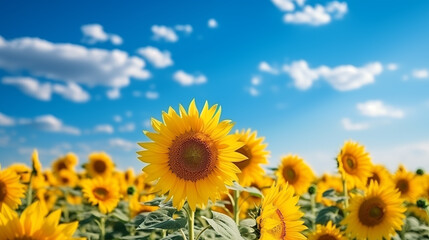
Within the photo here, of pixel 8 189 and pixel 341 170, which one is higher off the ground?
pixel 341 170

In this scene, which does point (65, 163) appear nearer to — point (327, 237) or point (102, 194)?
point (102, 194)

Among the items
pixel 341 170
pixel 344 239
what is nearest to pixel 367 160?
pixel 341 170

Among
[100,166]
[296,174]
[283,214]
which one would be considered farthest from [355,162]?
[100,166]

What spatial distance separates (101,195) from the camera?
275 inches

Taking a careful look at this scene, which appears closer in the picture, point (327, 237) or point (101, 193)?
point (327, 237)

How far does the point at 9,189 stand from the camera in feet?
18.3

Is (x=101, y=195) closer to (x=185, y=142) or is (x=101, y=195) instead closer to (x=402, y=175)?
(x=185, y=142)

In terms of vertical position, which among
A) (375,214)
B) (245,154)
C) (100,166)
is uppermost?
(100,166)

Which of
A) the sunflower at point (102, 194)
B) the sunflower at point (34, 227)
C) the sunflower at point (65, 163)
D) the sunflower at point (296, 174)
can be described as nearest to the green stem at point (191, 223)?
the sunflower at point (34, 227)

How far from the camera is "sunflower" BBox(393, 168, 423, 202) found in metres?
8.32

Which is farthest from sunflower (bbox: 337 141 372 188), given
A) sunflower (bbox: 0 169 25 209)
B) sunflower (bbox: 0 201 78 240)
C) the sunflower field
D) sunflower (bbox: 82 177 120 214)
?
sunflower (bbox: 0 201 78 240)

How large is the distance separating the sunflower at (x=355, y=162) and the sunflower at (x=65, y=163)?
8.15 meters

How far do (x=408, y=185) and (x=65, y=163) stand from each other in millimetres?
8800

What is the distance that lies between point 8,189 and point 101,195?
1640 mm
